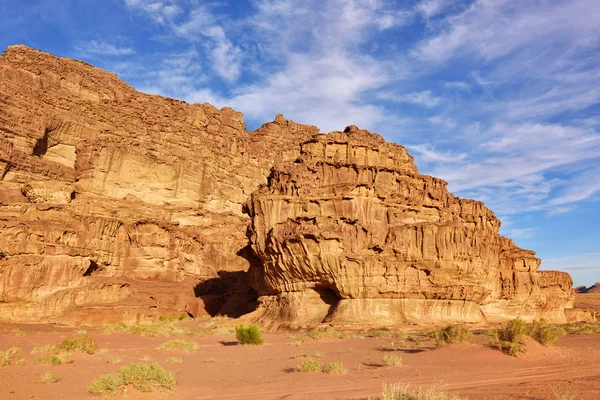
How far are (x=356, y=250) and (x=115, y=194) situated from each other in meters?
47.2

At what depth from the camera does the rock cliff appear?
1204 inches

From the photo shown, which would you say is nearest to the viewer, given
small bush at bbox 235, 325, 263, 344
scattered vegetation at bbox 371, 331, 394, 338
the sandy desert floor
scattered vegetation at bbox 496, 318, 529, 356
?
the sandy desert floor

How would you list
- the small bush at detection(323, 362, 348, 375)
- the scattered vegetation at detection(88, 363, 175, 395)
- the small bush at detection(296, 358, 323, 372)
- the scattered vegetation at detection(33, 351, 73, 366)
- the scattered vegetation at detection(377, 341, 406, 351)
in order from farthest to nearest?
the scattered vegetation at detection(377, 341, 406, 351) → the scattered vegetation at detection(33, 351, 73, 366) → the small bush at detection(296, 358, 323, 372) → the small bush at detection(323, 362, 348, 375) → the scattered vegetation at detection(88, 363, 175, 395)

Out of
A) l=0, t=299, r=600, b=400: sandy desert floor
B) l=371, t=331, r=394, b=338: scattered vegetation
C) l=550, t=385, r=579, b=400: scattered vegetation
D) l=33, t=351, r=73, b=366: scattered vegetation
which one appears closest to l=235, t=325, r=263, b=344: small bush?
l=0, t=299, r=600, b=400: sandy desert floor

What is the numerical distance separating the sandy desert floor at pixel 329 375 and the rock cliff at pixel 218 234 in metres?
10.9

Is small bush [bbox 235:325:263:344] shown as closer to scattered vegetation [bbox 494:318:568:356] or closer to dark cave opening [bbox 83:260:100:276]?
scattered vegetation [bbox 494:318:568:356]

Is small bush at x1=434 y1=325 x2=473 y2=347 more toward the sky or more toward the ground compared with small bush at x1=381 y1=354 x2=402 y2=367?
more toward the sky

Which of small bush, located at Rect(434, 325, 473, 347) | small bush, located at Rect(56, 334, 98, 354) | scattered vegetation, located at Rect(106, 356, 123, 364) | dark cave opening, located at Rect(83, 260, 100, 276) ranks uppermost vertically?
dark cave opening, located at Rect(83, 260, 100, 276)

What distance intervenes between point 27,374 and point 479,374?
11646mm

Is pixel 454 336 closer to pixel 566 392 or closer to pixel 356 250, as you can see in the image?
pixel 566 392

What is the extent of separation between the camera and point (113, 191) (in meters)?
66.3

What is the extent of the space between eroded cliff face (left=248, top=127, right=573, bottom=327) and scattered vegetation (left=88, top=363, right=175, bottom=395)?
18.8m

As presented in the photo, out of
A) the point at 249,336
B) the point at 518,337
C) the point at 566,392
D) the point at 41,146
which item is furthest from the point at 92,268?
the point at 566,392

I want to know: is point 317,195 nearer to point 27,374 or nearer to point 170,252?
point 170,252
